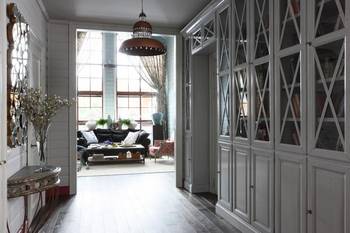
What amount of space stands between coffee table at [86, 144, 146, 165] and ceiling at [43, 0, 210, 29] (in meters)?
4.23

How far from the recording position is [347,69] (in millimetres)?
1992

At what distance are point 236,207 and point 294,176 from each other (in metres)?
1.22

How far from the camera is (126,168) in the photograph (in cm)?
786

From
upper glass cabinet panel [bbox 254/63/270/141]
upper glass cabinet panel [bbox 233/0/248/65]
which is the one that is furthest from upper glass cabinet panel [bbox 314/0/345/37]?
upper glass cabinet panel [bbox 233/0/248/65]

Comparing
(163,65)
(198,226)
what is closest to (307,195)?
(198,226)

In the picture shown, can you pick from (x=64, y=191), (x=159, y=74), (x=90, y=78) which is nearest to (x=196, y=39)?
(x=64, y=191)

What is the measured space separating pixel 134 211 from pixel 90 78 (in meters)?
7.42

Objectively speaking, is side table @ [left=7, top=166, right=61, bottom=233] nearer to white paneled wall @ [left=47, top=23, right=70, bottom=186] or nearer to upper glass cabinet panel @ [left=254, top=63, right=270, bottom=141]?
upper glass cabinet panel @ [left=254, top=63, right=270, bottom=141]

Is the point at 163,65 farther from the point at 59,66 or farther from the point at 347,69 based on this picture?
the point at 347,69

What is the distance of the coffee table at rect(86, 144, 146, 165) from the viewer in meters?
8.43

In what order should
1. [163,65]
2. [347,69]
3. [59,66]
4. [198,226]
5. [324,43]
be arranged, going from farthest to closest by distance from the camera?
[163,65] → [59,66] → [198,226] → [324,43] → [347,69]

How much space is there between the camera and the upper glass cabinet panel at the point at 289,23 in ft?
8.26

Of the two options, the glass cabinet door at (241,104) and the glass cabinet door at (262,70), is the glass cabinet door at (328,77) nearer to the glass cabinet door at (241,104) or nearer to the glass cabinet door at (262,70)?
the glass cabinet door at (262,70)

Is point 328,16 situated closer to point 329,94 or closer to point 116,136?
point 329,94
